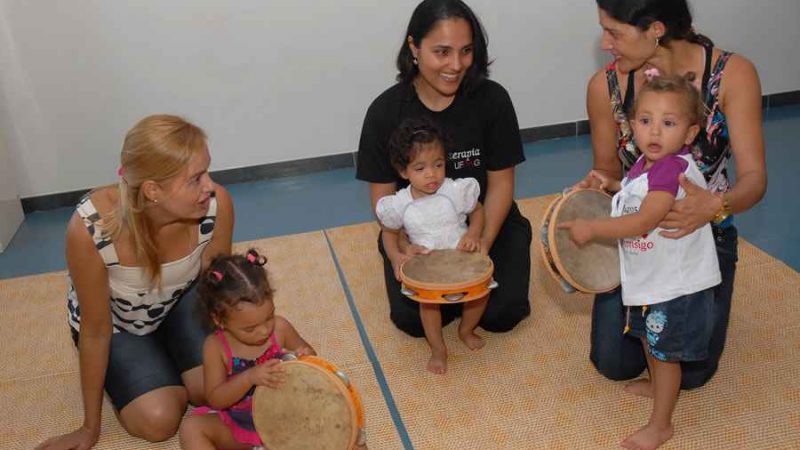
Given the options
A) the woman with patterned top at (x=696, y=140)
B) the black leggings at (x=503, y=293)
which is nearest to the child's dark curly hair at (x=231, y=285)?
the black leggings at (x=503, y=293)

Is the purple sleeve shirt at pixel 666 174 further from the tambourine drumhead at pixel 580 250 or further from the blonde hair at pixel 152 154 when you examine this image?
the blonde hair at pixel 152 154

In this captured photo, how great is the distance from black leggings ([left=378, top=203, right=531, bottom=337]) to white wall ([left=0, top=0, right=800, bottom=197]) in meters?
1.96

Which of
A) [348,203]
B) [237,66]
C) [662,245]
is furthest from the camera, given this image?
[237,66]

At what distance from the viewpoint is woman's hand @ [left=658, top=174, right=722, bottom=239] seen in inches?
72.2

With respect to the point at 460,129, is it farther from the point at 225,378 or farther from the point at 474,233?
the point at 225,378

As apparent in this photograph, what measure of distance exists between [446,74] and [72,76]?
264 centimetres

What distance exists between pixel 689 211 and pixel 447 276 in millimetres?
731

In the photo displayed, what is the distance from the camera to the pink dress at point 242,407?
1.96 m

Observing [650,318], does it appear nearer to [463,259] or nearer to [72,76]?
[463,259]

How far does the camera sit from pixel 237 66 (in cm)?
427

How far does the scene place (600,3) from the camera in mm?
2084

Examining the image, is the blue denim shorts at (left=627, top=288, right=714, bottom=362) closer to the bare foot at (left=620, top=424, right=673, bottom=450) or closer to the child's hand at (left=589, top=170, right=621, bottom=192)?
the bare foot at (left=620, top=424, right=673, bottom=450)

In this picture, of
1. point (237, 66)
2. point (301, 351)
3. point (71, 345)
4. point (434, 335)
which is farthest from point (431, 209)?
point (237, 66)

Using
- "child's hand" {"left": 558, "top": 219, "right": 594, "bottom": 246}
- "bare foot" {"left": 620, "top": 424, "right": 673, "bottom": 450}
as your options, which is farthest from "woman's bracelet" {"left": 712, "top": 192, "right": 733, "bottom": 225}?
"bare foot" {"left": 620, "top": 424, "right": 673, "bottom": 450}
